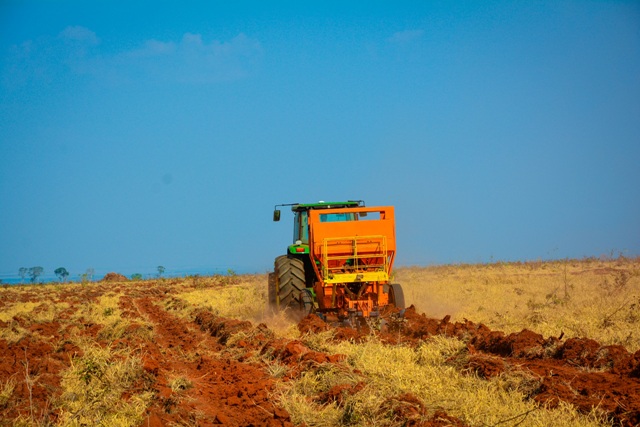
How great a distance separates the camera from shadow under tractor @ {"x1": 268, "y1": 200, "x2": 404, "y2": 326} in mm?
13102

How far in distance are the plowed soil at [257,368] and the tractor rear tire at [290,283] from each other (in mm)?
1416

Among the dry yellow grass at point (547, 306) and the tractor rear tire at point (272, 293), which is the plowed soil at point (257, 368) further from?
the tractor rear tire at point (272, 293)

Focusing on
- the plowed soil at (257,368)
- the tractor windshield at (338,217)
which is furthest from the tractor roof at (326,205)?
the plowed soil at (257,368)

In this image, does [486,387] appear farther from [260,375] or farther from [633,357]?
[260,375]

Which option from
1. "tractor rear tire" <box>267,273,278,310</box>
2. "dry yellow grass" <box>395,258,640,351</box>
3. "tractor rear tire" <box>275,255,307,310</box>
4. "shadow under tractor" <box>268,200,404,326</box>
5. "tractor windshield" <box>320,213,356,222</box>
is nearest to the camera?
"dry yellow grass" <box>395,258,640,351</box>

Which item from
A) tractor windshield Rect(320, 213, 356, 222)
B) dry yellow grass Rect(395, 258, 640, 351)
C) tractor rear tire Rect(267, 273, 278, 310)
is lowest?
dry yellow grass Rect(395, 258, 640, 351)

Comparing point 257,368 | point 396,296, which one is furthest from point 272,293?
point 257,368

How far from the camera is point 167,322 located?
624 inches

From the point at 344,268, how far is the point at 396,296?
119 cm

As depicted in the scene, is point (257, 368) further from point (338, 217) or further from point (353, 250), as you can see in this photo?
point (338, 217)

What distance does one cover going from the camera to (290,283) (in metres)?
13.9

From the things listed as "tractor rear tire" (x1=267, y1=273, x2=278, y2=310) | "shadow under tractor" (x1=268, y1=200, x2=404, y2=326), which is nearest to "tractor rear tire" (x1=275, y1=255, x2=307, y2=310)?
"shadow under tractor" (x1=268, y1=200, x2=404, y2=326)

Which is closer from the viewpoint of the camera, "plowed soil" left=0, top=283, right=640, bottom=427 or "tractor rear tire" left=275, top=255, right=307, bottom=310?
"plowed soil" left=0, top=283, right=640, bottom=427

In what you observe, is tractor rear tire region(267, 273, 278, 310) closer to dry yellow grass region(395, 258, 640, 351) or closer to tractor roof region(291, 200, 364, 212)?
tractor roof region(291, 200, 364, 212)
